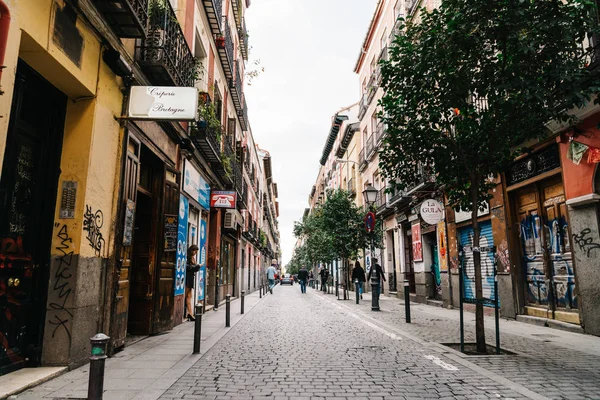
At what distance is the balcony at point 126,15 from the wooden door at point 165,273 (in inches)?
130

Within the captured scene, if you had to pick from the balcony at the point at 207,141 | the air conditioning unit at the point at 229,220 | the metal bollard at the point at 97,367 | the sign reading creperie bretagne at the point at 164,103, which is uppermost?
the balcony at the point at 207,141

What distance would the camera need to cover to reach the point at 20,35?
4.30 metres

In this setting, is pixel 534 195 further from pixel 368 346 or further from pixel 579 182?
pixel 368 346

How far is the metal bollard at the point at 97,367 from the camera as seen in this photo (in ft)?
9.14

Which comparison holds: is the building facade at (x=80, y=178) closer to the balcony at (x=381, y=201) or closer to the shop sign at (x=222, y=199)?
the shop sign at (x=222, y=199)

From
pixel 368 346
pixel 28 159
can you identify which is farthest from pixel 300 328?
pixel 28 159

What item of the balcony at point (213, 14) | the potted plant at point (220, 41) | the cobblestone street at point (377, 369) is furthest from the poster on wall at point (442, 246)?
the balcony at point (213, 14)

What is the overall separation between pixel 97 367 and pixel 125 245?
448 cm

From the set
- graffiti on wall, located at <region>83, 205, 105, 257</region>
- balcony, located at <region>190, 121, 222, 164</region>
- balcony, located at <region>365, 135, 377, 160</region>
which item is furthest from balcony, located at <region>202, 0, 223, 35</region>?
balcony, located at <region>365, 135, 377, 160</region>

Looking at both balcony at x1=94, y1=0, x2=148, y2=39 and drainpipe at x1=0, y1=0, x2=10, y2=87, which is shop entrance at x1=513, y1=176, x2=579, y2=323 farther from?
drainpipe at x1=0, y1=0, x2=10, y2=87

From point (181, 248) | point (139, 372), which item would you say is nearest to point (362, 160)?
point (181, 248)

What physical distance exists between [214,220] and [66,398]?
12.0 meters

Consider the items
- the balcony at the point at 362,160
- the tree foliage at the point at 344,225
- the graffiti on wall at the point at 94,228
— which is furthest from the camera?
the balcony at the point at 362,160

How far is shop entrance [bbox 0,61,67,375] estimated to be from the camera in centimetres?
494
